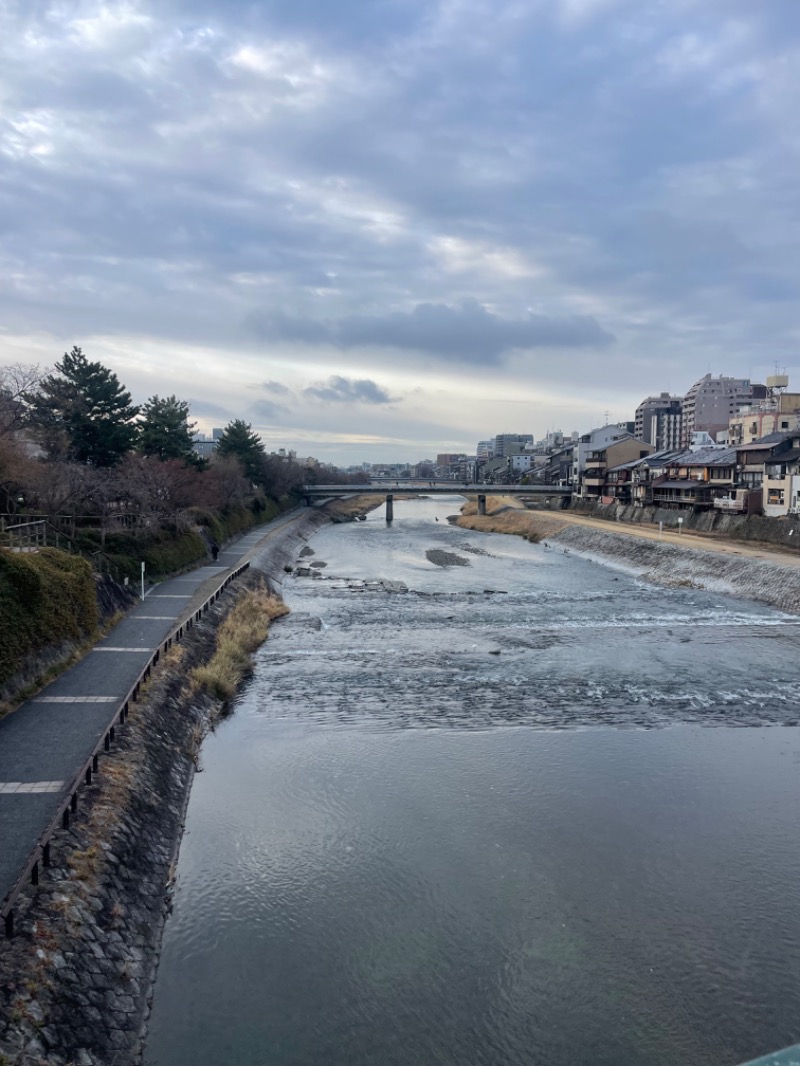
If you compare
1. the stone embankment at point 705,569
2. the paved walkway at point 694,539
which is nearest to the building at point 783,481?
the paved walkway at point 694,539

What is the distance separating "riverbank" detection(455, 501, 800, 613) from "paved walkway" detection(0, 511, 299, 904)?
972 inches

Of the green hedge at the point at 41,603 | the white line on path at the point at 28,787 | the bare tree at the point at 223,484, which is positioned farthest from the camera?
the bare tree at the point at 223,484

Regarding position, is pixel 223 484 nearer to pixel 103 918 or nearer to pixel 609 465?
pixel 609 465

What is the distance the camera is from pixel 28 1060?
19.5 feet

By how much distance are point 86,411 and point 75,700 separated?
20935mm

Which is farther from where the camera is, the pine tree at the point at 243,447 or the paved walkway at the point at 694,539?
the pine tree at the point at 243,447

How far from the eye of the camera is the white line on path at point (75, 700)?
44.3ft

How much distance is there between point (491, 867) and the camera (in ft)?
34.1

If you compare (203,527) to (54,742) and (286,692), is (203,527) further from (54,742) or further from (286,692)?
(54,742)

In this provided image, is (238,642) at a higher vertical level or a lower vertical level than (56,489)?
lower

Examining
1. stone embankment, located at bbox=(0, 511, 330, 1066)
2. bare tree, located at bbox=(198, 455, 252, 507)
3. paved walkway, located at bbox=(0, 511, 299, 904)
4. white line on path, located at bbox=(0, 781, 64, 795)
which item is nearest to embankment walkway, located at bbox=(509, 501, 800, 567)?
bare tree, located at bbox=(198, 455, 252, 507)

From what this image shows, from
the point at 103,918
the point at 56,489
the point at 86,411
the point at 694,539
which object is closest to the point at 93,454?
the point at 86,411

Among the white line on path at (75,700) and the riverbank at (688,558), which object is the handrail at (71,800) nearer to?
the white line on path at (75,700)

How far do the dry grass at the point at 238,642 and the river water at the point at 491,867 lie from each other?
80 cm
